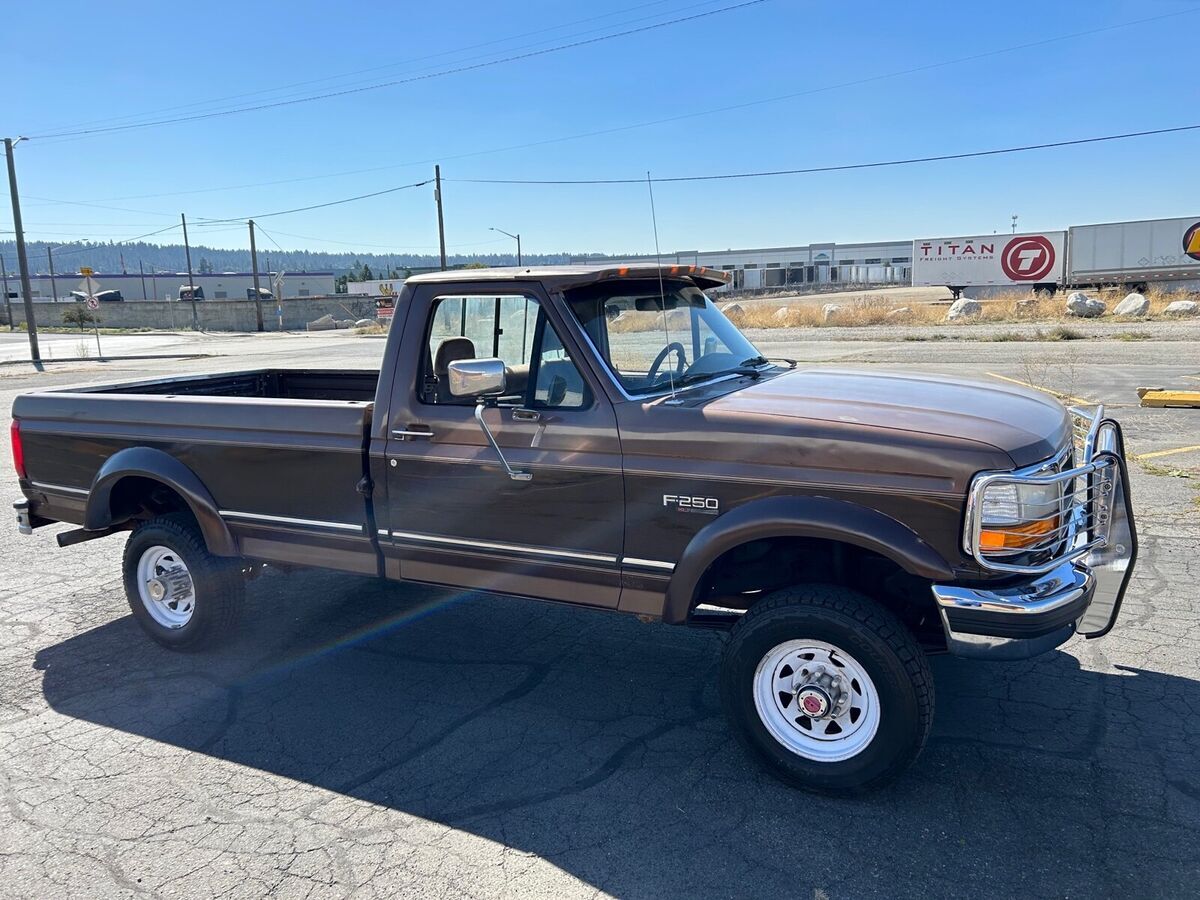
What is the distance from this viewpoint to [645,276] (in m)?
4.24

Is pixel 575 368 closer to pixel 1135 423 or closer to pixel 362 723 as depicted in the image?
pixel 362 723

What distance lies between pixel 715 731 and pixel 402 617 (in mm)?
2384

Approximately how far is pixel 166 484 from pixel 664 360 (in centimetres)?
290

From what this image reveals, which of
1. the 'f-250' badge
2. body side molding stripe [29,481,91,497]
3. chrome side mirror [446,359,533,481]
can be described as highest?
chrome side mirror [446,359,533,481]

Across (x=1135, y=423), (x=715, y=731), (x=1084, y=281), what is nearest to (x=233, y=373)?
(x=715, y=731)

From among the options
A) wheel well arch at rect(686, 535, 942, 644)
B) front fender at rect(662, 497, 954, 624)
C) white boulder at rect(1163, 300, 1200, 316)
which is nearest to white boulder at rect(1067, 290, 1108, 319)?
white boulder at rect(1163, 300, 1200, 316)

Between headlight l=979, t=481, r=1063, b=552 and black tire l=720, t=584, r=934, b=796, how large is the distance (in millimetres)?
499

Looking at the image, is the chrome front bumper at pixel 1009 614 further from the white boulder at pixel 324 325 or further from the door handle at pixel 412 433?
the white boulder at pixel 324 325

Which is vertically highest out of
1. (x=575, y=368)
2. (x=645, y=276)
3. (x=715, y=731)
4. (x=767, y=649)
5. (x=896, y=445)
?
(x=645, y=276)

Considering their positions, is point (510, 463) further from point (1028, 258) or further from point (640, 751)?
point (1028, 258)

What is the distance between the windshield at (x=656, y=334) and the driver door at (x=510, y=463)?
8.1 inches

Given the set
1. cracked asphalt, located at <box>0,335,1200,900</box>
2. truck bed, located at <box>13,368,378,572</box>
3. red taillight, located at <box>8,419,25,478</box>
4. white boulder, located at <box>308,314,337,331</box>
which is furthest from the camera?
white boulder, located at <box>308,314,337,331</box>

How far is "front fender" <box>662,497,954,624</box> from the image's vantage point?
125 inches

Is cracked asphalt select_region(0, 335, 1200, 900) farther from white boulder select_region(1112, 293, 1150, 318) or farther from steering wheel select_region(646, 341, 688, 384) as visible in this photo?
white boulder select_region(1112, 293, 1150, 318)
